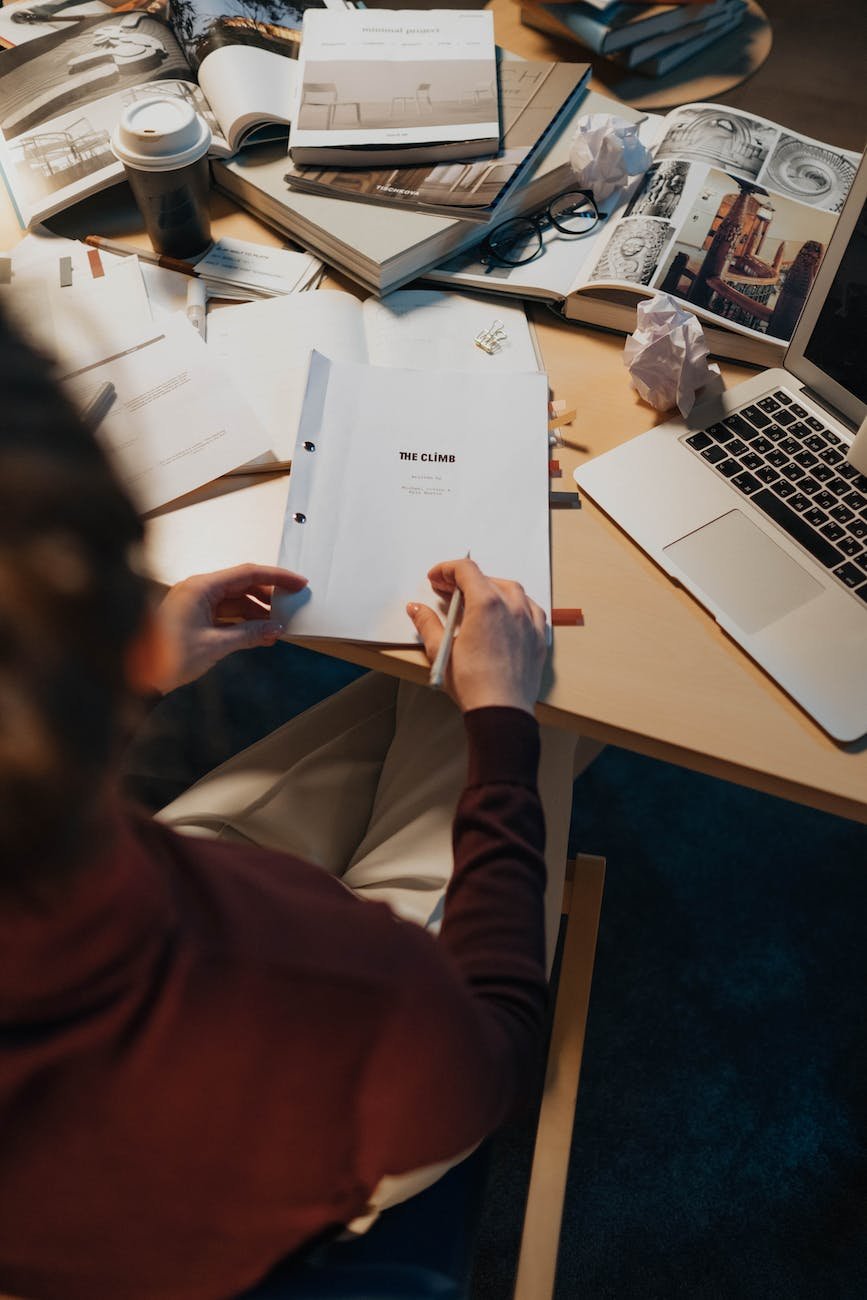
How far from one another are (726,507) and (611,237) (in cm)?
36

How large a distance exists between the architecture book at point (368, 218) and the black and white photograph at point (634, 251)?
0.12 meters

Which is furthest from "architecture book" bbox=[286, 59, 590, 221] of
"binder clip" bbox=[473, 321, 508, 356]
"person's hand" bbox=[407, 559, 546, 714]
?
"person's hand" bbox=[407, 559, 546, 714]

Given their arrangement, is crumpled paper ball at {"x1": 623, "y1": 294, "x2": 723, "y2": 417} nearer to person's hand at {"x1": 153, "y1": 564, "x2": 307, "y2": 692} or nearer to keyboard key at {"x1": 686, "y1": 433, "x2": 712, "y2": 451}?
keyboard key at {"x1": 686, "y1": 433, "x2": 712, "y2": 451}

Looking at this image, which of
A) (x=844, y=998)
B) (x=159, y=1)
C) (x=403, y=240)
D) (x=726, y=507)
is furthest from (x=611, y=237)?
(x=844, y=998)

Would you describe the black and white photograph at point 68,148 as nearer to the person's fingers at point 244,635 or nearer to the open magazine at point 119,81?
the open magazine at point 119,81

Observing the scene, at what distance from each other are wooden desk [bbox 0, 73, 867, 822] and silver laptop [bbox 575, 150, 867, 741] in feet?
0.06

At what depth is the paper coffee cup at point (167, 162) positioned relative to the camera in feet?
2.98

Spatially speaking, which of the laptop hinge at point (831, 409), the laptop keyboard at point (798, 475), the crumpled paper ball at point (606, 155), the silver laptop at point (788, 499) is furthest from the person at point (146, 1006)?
the crumpled paper ball at point (606, 155)

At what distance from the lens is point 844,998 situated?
1342mm

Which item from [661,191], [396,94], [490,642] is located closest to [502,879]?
[490,642]

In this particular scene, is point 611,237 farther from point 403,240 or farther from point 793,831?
point 793,831

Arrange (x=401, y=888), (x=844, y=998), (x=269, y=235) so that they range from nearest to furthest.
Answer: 1. (x=401, y=888)
2. (x=269, y=235)
3. (x=844, y=998)

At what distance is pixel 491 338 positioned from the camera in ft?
Answer: 3.18

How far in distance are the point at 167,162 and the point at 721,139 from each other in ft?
1.95
